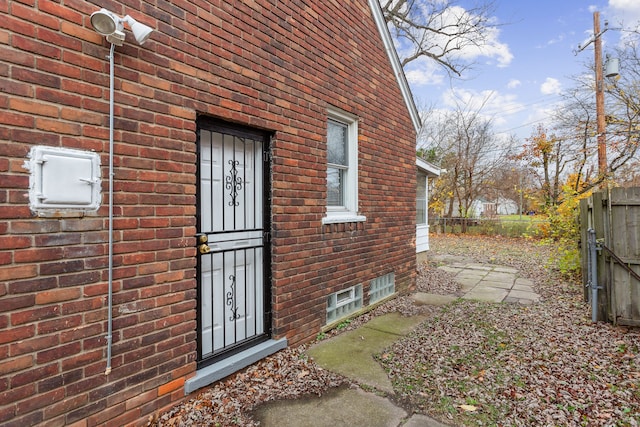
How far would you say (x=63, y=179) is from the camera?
6.66ft

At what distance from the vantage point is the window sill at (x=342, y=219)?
4.29 meters

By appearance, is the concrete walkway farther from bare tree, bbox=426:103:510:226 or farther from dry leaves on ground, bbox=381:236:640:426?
bare tree, bbox=426:103:510:226

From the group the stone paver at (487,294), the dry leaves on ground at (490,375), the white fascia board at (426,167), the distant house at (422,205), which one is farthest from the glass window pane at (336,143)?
the distant house at (422,205)

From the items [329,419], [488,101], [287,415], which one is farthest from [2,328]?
[488,101]


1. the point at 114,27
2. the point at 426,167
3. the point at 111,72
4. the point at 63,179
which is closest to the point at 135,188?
the point at 63,179

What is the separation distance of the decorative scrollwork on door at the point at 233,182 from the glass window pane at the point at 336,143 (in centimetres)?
162

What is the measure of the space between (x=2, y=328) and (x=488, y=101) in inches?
882

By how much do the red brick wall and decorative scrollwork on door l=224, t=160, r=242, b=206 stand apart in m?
0.39

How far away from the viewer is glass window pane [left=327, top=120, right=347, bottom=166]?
15.1 ft

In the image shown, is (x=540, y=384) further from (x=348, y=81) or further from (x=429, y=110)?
(x=429, y=110)

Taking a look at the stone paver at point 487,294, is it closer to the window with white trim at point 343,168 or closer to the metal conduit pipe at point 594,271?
the metal conduit pipe at point 594,271

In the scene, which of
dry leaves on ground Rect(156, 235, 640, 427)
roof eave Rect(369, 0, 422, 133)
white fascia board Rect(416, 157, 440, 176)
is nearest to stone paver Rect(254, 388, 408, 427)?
dry leaves on ground Rect(156, 235, 640, 427)

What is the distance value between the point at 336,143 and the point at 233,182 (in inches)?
76.6

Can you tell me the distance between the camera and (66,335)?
6.70 ft
